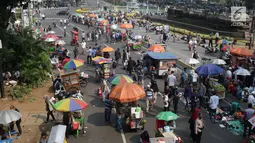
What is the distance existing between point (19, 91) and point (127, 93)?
821 cm

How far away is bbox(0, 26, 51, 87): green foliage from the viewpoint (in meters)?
18.8

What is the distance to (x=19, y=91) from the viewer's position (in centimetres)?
1744

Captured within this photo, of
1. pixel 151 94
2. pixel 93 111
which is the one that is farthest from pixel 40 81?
pixel 151 94

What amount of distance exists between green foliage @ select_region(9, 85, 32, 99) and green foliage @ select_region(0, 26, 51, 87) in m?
0.87

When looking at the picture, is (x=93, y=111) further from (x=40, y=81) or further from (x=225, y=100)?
(x=225, y=100)

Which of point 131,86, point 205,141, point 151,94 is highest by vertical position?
point 131,86

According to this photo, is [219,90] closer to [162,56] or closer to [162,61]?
[162,61]

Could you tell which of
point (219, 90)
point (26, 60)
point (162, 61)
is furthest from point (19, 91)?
point (219, 90)

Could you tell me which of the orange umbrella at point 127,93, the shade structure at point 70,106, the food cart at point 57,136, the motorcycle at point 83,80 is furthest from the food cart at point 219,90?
the food cart at point 57,136

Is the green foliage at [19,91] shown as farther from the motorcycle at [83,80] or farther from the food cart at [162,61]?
the food cart at [162,61]

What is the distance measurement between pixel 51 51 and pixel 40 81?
9.59m

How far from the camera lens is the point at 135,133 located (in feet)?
42.2

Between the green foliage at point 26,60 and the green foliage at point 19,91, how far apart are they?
0.87 meters

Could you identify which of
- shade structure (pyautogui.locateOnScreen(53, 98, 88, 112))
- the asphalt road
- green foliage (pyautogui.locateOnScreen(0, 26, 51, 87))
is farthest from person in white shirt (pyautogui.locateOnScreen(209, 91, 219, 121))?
green foliage (pyautogui.locateOnScreen(0, 26, 51, 87))
